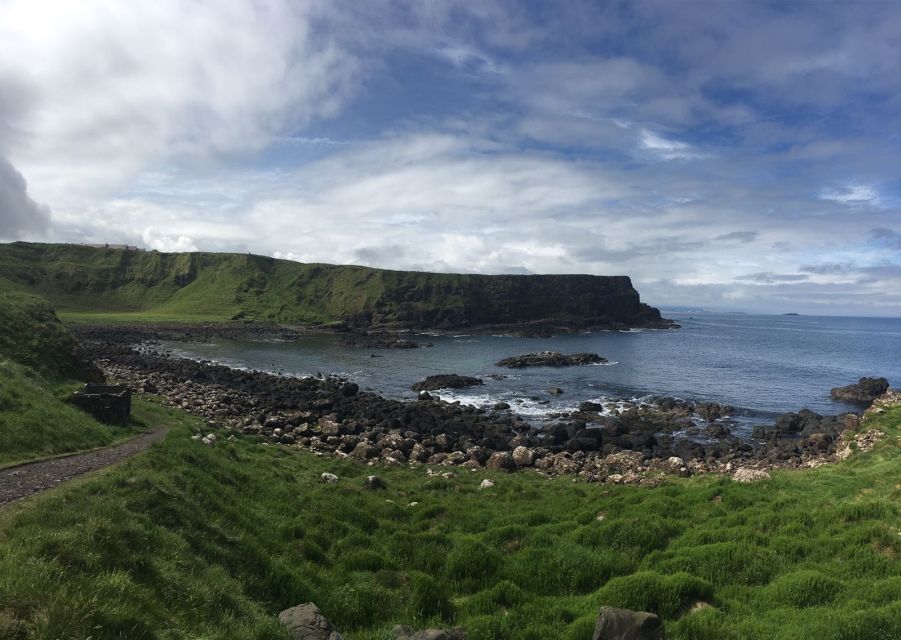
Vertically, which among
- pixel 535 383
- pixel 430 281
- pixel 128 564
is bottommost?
pixel 535 383

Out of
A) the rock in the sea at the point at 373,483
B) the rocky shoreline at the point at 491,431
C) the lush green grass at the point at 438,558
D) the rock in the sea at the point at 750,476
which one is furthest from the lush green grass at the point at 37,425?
the rock in the sea at the point at 750,476

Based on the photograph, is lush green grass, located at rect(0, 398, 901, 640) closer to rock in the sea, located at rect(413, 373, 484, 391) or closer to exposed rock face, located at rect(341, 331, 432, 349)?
rock in the sea, located at rect(413, 373, 484, 391)

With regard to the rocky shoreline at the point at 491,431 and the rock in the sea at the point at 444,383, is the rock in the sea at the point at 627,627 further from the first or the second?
the rock in the sea at the point at 444,383

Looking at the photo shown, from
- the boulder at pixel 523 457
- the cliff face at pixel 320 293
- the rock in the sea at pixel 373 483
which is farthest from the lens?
the cliff face at pixel 320 293

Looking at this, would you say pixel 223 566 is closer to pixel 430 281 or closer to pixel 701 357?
pixel 701 357

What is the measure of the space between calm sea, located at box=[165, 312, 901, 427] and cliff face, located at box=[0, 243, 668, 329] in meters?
45.2

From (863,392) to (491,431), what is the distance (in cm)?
4488

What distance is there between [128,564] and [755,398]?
62414 mm

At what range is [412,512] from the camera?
16047mm

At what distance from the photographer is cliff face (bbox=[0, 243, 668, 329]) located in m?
161

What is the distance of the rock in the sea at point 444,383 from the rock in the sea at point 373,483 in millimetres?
40023

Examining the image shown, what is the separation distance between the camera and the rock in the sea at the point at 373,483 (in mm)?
19295

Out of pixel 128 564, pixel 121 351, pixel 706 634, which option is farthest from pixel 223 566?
pixel 121 351

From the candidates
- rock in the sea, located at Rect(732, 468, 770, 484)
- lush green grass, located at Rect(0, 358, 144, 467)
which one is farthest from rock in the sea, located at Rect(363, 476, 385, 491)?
rock in the sea, located at Rect(732, 468, 770, 484)
